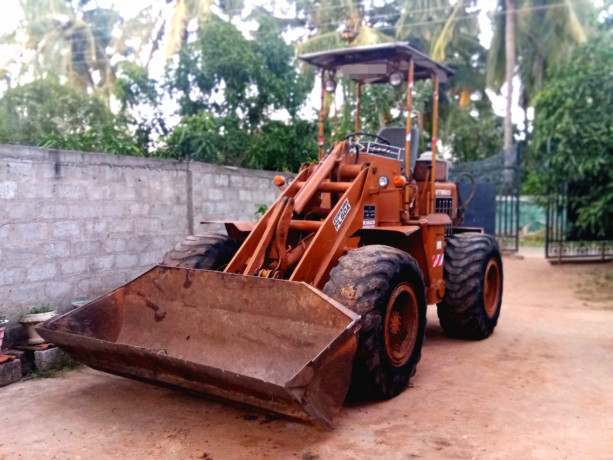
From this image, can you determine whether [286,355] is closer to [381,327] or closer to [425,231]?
[381,327]

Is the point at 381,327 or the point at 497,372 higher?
the point at 381,327

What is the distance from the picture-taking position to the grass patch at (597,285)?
32.8ft

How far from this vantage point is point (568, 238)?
1281 centimetres

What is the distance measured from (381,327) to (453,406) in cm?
88

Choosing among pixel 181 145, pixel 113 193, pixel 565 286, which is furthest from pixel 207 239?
pixel 565 286

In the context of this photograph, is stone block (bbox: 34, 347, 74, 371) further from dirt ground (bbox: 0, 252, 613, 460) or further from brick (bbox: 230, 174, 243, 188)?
brick (bbox: 230, 174, 243, 188)

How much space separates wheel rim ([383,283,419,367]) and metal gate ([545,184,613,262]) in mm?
8809

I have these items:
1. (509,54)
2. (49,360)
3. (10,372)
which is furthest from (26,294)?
(509,54)

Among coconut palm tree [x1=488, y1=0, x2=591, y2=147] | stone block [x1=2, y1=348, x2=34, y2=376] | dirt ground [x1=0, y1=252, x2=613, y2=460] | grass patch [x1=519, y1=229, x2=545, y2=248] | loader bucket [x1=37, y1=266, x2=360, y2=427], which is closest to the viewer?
loader bucket [x1=37, y1=266, x2=360, y2=427]

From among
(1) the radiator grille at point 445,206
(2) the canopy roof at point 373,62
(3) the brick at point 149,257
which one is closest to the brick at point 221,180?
(3) the brick at point 149,257

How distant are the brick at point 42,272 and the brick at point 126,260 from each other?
76 centimetres

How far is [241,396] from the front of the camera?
3701 mm

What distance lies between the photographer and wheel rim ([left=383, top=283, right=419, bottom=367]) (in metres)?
4.64

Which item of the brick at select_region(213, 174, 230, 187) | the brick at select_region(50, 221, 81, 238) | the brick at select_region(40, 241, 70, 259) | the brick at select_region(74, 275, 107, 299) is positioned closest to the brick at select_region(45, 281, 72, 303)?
the brick at select_region(74, 275, 107, 299)
